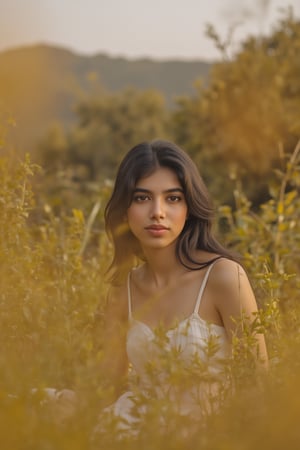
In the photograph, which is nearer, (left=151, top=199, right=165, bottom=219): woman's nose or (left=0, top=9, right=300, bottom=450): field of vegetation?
(left=0, top=9, right=300, bottom=450): field of vegetation

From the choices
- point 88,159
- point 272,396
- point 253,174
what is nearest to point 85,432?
point 272,396

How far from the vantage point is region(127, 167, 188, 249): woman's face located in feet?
10.6

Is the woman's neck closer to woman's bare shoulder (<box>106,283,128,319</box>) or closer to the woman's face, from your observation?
the woman's face

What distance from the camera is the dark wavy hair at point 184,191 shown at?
11.0 ft

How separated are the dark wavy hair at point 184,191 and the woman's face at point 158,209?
0.10ft

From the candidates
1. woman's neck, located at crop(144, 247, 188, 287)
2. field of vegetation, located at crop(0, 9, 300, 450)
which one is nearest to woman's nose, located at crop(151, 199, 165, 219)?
woman's neck, located at crop(144, 247, 188, 287)

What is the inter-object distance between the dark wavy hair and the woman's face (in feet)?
0.10

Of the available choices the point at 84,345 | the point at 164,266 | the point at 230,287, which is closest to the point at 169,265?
the point at 164,266

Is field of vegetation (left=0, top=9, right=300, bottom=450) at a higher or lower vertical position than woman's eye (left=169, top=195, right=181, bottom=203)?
lower

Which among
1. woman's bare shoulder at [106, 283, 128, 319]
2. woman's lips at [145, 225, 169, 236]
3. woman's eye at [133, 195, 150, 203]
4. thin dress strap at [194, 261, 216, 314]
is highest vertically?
woman's eye at [133, 195, 150, 203]

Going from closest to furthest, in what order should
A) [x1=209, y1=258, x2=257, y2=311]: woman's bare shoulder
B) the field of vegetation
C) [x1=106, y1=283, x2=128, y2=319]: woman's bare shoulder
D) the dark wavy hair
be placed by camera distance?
the field of vegetation → [x1=209, y1=258, x2=257, y2=311]: woman's bare shoulder → the dark wavy hair → [x1=106, y1=283, x2=128, y2=319]: woman's bare shoulder

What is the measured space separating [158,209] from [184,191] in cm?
19

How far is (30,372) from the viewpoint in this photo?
1623 mm

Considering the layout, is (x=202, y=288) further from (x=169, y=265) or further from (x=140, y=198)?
(x=140, y=198)
